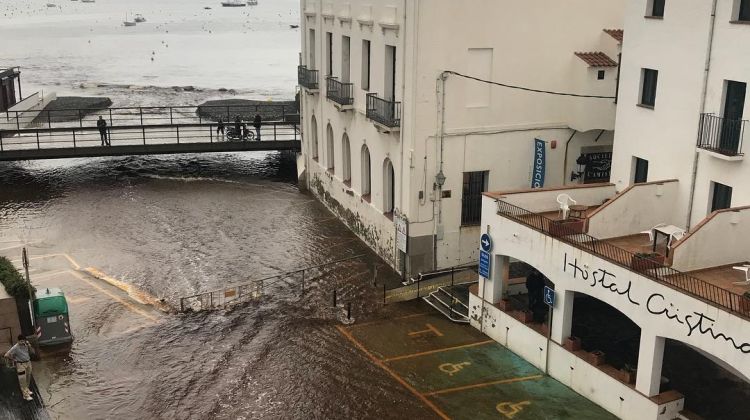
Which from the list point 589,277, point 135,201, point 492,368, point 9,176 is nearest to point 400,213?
point 492,368

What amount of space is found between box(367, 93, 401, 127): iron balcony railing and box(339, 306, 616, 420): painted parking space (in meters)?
7.03

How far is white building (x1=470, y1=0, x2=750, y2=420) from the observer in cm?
1703

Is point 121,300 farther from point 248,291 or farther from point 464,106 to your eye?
point 464,106

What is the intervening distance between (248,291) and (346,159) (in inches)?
374

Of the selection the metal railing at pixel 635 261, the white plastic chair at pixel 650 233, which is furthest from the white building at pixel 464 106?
the white plastic chair at pixel 650 233

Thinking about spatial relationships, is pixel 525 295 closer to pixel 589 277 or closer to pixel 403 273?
pixel 403 273

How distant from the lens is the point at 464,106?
2733cm

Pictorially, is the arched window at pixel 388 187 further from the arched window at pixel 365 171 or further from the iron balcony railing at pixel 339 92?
the iron balcony railing at pixel 339 92

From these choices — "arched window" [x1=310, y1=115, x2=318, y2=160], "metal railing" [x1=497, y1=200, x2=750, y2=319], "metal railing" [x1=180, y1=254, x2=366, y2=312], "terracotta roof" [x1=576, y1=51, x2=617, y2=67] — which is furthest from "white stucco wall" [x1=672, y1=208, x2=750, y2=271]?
"arched window" [x1=310, y1=115, x2=318, y2=160]

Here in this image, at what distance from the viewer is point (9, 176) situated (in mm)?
42688

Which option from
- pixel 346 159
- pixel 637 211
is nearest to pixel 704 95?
pixel 637 211

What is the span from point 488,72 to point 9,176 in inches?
1127

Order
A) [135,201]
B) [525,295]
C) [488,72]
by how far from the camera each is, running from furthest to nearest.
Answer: [135,201], [488,72], [525,295]

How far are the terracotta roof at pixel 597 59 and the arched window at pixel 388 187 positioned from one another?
26.7 ft
